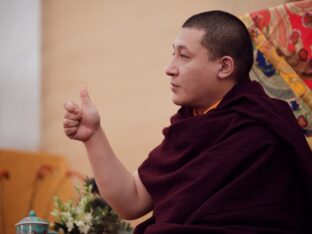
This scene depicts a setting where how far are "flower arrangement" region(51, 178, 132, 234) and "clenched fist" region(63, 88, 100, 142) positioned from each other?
0.73 metres

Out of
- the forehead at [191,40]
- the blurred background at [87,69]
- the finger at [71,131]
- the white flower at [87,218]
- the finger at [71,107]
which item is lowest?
the white flower at [87,218]

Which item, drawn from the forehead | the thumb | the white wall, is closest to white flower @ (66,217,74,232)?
the thumb

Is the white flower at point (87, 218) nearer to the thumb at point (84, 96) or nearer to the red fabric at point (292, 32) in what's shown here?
the thumb at point (84, 96)

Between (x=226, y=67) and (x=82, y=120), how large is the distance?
452 millimetres

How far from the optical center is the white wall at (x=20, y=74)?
12.9 feet

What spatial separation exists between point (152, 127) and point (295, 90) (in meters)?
1.63

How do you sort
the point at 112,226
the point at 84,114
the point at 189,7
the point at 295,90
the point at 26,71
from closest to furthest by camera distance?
the point at 84,114
the point at 295,90
the point at 112,226
the point at 189,7
the point at 26,71

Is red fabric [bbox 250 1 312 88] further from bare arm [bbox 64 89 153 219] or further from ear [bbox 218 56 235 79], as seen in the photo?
bare arm [bbox 64 89 153 219]

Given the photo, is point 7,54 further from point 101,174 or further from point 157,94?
point 101,174

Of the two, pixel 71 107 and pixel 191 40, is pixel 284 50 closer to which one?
pixel 191 40

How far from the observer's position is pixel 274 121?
147 cm

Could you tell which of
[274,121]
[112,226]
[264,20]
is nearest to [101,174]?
[274,121]

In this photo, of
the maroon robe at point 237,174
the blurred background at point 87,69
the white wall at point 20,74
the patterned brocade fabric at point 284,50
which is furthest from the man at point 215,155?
the white wall at point 20,74

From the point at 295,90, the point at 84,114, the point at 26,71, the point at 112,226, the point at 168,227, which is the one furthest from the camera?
the point at 26,71
